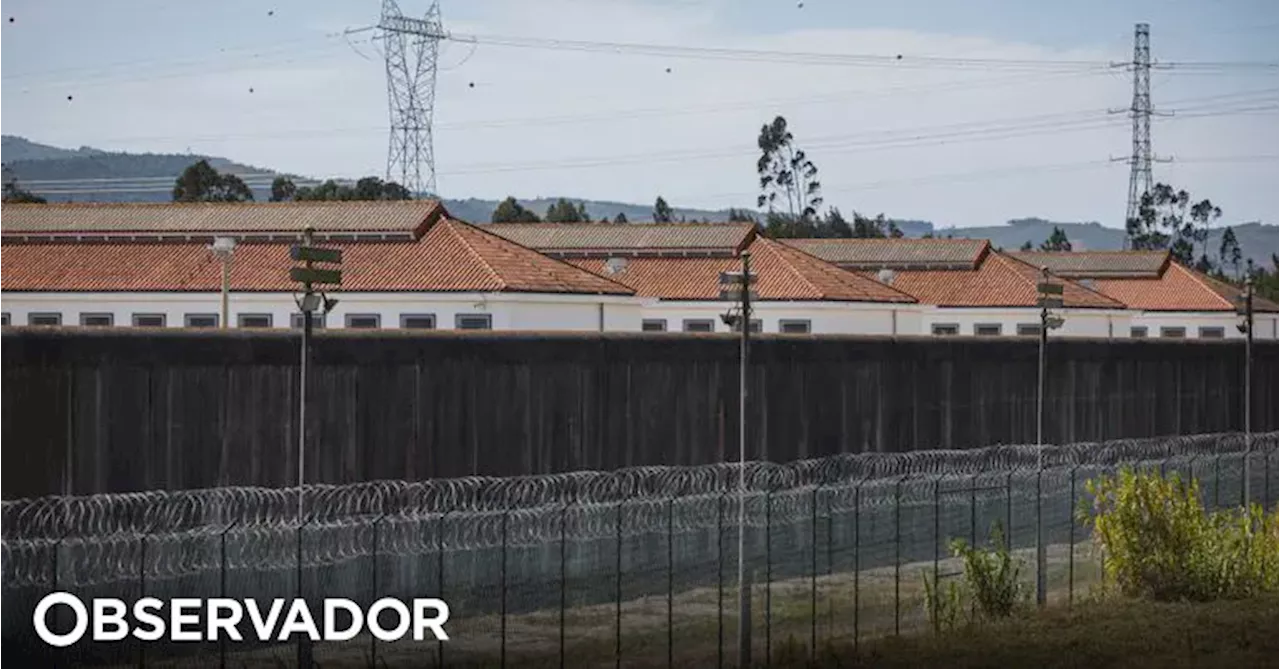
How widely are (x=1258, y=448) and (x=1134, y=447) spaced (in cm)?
557

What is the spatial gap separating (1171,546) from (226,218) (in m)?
43.7

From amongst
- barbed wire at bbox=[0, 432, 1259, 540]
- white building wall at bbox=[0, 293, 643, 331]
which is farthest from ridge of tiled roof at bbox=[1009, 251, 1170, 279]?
barbed wire at bbox=[0, 432, 1259, 540]

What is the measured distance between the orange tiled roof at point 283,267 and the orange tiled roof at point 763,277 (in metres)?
8.21

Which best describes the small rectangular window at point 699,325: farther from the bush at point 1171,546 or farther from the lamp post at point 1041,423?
the bush at point 1171,546

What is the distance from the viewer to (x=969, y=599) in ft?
82.2

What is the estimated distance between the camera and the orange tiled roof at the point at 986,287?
82812 millimetres

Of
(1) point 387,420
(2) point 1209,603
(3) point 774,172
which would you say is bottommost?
(2) point 1209,603

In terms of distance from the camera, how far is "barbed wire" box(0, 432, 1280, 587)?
20.9 metres

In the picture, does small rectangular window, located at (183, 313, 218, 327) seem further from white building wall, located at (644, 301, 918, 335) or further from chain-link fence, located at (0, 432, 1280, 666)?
chain-link fence, located at (0, 432, 1280, 666)

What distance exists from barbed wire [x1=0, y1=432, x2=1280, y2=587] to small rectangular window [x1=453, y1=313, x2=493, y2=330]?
20.0m

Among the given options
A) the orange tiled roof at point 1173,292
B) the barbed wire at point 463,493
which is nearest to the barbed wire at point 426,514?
the barbed wire at point 463,493

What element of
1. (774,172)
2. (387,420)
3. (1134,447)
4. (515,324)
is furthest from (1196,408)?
(774,172)

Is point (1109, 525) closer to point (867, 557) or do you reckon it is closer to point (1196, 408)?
point (867, 557)

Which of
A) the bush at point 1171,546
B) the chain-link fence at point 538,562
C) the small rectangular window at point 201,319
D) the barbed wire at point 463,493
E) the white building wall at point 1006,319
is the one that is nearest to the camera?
the chain-link fence at point 538,562
